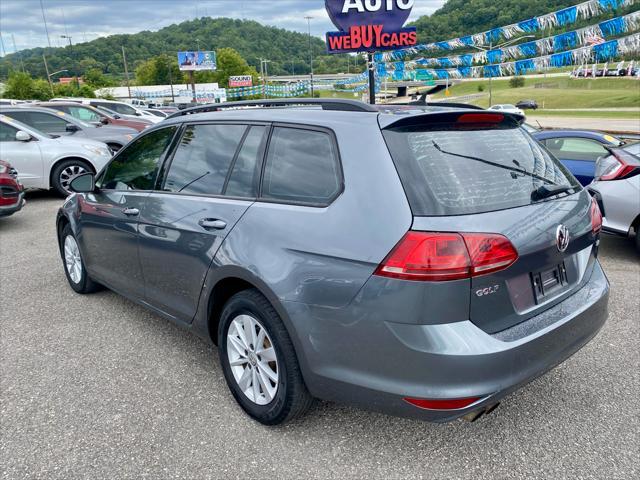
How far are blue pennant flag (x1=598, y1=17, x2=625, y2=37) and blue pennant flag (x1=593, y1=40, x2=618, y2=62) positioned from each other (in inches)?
48.8

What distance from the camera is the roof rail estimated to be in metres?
2.61

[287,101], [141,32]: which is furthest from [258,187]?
[141,32]

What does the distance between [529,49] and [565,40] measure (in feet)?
6.88

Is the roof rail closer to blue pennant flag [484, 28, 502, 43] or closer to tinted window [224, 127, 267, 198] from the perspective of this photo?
tinted window [224, 127, 267, 198]

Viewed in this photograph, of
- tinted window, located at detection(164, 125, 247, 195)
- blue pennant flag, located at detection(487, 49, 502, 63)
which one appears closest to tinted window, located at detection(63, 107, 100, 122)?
tinted window, located at detection(164, 125, 247, 195)

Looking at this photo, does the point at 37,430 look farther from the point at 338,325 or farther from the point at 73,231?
the point at 73,231

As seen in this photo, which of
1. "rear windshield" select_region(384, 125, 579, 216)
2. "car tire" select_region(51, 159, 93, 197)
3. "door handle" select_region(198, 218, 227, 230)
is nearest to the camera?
"rear windshield" select_region(384, 125, 579, 216)

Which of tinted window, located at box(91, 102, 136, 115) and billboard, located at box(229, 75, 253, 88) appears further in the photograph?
billboard, located at box(229, 75, 253, 88)

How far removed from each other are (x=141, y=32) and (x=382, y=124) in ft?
480

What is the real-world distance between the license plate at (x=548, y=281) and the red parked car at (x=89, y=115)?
490 inches

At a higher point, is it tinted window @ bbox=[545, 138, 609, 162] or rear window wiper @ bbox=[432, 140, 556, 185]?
rear window wiper @ bbox=[432, 140, 556, 185]

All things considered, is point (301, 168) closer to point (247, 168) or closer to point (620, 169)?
point (247, 168)

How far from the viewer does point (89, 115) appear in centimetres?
1390

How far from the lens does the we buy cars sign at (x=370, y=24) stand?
40.8ft
